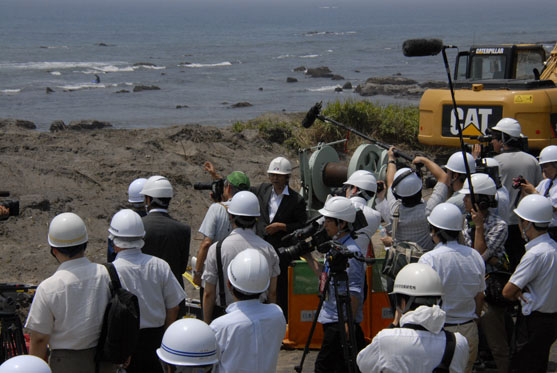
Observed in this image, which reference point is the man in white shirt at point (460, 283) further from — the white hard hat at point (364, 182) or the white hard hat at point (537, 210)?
the white hard hat at point (364, 182)

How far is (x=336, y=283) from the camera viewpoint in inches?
226

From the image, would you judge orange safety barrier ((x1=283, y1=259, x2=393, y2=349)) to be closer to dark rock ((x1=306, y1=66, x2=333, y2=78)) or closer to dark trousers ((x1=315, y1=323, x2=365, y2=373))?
dark trousers ((x1=315, y1=323, x2=365, y2=373))

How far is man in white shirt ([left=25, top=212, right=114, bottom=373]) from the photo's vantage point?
15.2ft

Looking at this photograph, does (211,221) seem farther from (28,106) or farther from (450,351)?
(28,106)

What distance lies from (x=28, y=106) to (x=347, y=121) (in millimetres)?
21833

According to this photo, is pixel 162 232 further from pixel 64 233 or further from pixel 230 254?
pixel 64 233

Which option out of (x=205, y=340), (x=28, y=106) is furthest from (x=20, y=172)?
(x=28, y=106)

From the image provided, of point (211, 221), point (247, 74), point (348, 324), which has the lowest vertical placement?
point (247, 74)

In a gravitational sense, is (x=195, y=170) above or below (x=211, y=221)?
below

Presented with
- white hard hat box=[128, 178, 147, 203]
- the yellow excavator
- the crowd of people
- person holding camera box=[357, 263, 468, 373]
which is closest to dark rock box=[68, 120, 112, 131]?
the yellow excavator

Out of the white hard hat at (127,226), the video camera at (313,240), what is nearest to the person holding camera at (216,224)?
the video camera at (313,240)

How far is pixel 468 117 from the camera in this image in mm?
12656

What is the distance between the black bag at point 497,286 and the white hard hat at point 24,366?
4038 millimetres

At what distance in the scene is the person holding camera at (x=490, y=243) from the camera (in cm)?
629
